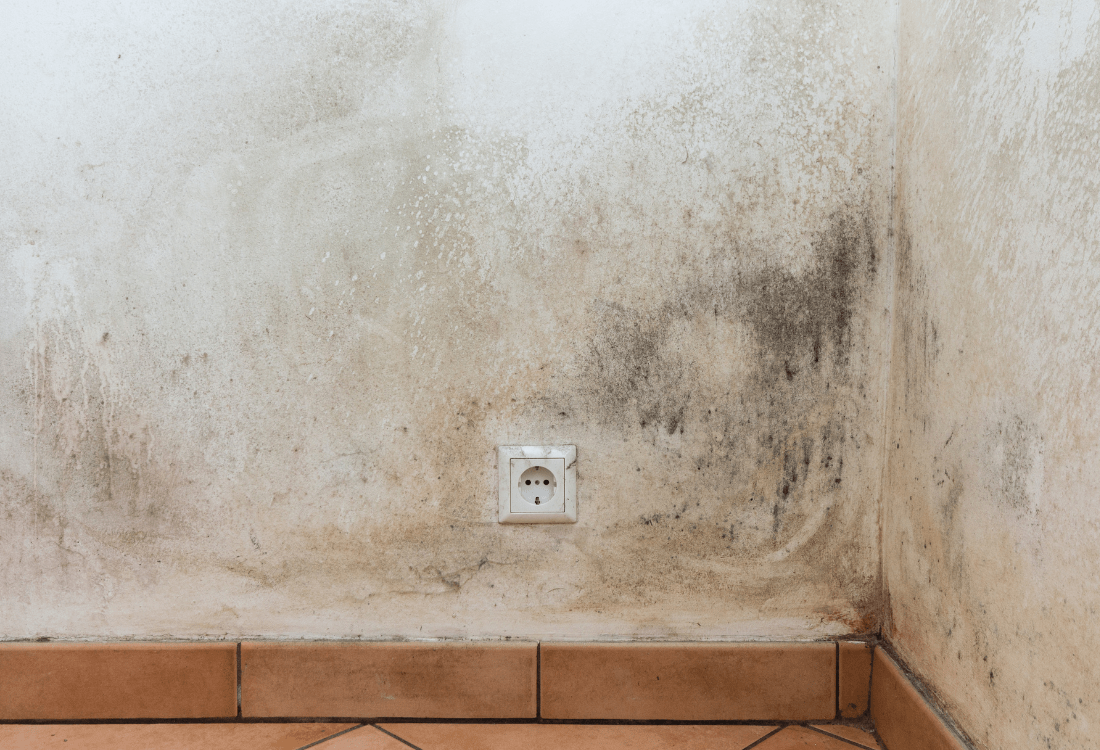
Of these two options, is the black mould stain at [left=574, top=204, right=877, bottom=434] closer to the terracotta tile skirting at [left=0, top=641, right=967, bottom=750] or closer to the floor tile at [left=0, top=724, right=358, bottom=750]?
the terracotta tile skirting at [left=0, top=641, right=967, bottom=750]

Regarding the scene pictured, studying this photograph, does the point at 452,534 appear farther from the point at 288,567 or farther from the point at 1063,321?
the point at 1063,321

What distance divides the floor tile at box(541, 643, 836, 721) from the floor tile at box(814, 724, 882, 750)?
0.04ft

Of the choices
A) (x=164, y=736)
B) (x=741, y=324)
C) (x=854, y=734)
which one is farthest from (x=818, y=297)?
(x=164, y=736)

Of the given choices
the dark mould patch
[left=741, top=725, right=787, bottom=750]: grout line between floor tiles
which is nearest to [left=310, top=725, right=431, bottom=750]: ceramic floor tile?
[left=741, top=725, right=787, bottom=750]: grout line between floor tiles

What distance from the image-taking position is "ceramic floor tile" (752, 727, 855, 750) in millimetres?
726

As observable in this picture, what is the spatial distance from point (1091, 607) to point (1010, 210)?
31 cm

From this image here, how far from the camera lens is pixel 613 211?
2.53 feet

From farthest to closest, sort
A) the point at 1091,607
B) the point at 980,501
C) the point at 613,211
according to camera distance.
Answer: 1. the point at 613,211
2. the point at 980,501
3. the point at 1091,607

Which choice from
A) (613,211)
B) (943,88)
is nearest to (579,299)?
(613,211)

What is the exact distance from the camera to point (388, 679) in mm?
784

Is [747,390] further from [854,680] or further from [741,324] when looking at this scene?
[854,680]

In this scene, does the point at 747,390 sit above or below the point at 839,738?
above

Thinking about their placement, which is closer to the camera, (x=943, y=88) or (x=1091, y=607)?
(x=1091, y=607)

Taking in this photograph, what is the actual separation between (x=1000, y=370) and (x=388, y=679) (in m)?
0.72
